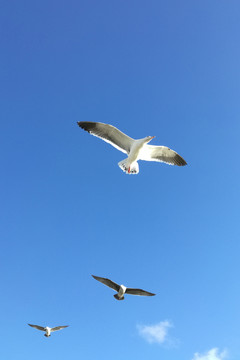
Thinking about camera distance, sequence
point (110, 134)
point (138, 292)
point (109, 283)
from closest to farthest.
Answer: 1. point (109, 283)
2. point (138, 292)
3. point (110, 134)

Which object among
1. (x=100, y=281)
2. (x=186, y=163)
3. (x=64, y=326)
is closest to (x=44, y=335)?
(x=64, y=326)

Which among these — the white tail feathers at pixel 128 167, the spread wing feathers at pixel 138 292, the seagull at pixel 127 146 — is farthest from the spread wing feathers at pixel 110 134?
the spread wing feathers at pixel 138 292

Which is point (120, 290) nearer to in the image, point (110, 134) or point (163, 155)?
point (163, 155)

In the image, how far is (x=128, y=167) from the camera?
22.5 m

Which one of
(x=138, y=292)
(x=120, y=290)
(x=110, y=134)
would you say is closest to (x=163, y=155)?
(x=110, y=134)

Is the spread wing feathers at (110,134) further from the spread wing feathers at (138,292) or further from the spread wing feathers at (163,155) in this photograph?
the spread wing feathers at (138,292)

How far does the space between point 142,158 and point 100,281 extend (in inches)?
316

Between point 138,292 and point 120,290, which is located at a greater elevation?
point 138,292

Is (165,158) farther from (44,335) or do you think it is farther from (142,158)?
(44,335)

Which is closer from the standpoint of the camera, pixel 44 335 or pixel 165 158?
pixel 165 158

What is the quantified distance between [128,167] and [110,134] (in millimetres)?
2323

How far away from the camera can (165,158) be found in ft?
78.3

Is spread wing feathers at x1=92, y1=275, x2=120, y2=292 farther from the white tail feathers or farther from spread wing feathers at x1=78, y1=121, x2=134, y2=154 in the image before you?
spread wing feathers at x1=78, y1=121, x2=134, y2=154

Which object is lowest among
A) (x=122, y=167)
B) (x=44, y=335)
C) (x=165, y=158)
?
(x=44, y=335)
